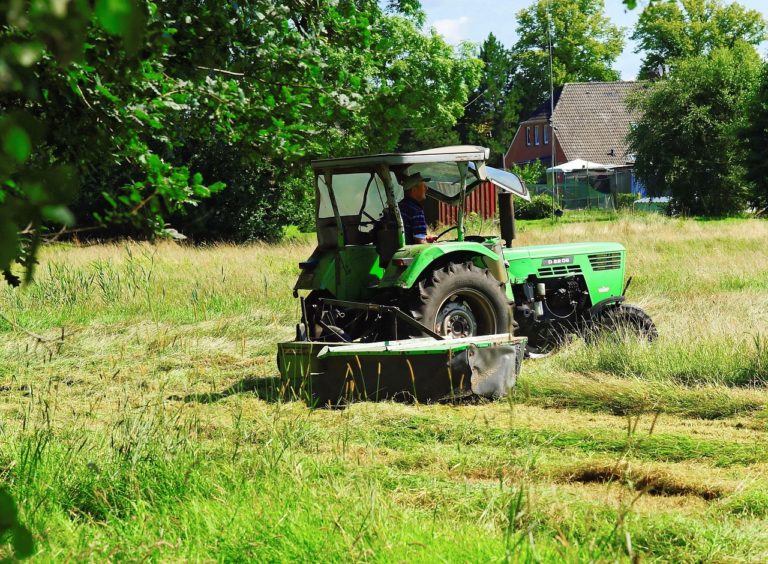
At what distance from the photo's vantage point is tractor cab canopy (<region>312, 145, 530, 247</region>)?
27.5 ft

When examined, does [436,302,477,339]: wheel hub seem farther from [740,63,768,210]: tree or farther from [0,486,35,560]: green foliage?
[740,63,768,210]: tree

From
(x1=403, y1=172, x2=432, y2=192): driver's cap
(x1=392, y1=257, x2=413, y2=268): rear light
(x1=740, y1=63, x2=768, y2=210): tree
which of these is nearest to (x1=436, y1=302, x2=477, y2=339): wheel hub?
(x1=392, y1=257, x2=413, y2=268): rear light

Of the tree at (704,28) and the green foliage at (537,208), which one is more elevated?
the tree at (704,28)

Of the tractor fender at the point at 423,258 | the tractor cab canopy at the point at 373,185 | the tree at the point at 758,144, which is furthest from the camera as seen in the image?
the tree at the point at 758,144

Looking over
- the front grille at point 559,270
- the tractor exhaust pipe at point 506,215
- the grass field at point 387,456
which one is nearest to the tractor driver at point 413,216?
the tractor exhaust pipe at point 506,215

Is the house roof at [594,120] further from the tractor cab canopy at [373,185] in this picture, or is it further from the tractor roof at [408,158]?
the tractor roof at [408,158]

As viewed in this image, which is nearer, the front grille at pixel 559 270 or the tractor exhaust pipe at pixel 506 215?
the tractor exhaust pipe at pixel 506 215

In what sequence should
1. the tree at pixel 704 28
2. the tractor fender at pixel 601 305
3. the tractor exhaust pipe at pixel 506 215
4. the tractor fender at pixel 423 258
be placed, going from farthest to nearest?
the tree at pixel 704 28, the tractor fender at pixel 601 305, the tractor exhaust pipe at pixel 506 215, the tractor fender at pixel 423 258

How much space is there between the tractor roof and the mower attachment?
4.84 feet

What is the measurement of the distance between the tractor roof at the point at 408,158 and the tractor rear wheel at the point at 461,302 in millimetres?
913

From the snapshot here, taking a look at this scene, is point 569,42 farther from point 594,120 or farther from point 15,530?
point 15,530

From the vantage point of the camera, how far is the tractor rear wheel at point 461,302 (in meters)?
8.28

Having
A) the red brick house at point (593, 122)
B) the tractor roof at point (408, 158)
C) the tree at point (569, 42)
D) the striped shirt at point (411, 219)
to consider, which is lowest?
the striped shirt at point (411, 219)

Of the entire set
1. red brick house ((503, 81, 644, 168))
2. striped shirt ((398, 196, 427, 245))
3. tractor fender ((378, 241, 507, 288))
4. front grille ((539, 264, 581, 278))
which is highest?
red brick house ((503, 81, 644, 168))
